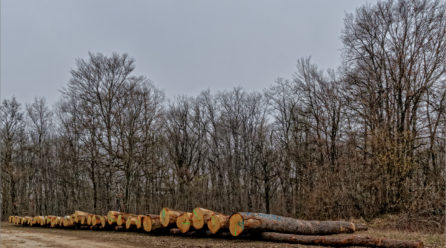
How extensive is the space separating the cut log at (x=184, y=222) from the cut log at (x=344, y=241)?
3119 millimetres

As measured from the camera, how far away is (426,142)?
17422 millimetres

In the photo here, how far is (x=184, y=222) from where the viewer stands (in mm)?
13367

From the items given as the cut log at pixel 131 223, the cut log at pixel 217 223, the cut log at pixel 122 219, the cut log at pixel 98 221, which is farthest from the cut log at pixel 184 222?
the cut log at pixel 98 221

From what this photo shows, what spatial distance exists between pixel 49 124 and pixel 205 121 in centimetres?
1786

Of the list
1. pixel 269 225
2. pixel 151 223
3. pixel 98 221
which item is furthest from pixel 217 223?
pixel 98 221

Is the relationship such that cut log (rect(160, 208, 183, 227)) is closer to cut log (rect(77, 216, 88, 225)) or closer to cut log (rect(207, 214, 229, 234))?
cut log (rect(207, 214, 229, 234))

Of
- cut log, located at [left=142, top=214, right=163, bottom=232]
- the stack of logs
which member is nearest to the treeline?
the stack of logs

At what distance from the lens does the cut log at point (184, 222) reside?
43.3 feet

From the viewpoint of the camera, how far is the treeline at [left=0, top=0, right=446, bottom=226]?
17.4 m

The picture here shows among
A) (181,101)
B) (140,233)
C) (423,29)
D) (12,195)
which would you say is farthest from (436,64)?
(12,195)

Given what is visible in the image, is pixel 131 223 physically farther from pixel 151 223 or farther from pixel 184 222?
pixel 184 222

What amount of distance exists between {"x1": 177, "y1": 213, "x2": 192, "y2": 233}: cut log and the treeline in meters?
8.14

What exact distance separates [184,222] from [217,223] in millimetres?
1893

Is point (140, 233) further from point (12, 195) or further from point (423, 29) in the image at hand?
point (12, 195)
